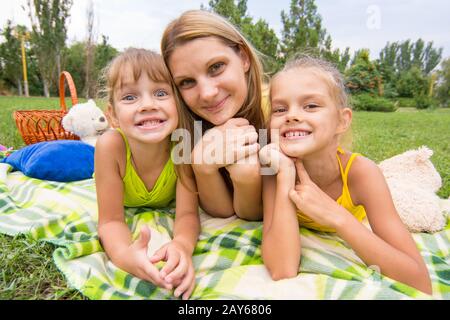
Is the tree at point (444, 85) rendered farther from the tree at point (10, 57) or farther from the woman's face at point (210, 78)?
the tree at point (10, 57)

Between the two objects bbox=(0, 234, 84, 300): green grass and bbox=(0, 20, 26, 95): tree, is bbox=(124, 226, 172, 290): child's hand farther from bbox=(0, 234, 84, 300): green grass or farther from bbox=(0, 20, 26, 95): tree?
bbox=(0, 20, 26, 95): tree

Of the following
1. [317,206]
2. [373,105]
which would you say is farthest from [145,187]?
[373,105]

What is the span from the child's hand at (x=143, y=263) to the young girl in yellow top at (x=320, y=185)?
38 cm

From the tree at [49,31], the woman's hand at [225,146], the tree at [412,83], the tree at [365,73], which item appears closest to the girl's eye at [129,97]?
the woman's hand at [225,146]

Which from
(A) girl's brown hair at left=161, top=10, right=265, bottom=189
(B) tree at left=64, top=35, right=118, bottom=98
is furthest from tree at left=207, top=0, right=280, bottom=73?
(A) girl's brown hair at left=161, top=10, right=265, bottom=189

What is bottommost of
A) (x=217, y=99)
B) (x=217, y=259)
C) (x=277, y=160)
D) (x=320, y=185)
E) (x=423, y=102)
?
(x=217, y=259)

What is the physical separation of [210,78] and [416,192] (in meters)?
1.16

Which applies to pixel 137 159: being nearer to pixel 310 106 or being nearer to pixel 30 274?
pixel 30 274

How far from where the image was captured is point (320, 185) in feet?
4.76

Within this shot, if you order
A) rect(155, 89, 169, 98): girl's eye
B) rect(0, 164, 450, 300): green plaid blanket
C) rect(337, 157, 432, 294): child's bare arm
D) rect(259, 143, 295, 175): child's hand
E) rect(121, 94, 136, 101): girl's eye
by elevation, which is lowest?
rect(0, 164, 450, 300): green plaid blanket

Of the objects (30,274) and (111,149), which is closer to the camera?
(30,274)

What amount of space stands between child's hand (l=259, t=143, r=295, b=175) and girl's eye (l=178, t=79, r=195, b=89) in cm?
41

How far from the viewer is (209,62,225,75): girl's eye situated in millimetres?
1410

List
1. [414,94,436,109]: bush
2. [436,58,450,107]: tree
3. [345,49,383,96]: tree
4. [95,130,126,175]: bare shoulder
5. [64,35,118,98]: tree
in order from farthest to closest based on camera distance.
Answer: [436,58,450,107]: tree → [414,94,436,109]: bush → [345,49,383,96]: tree → [64,35,118,98]: tree → [95,130,126,175]: bare shoulder
